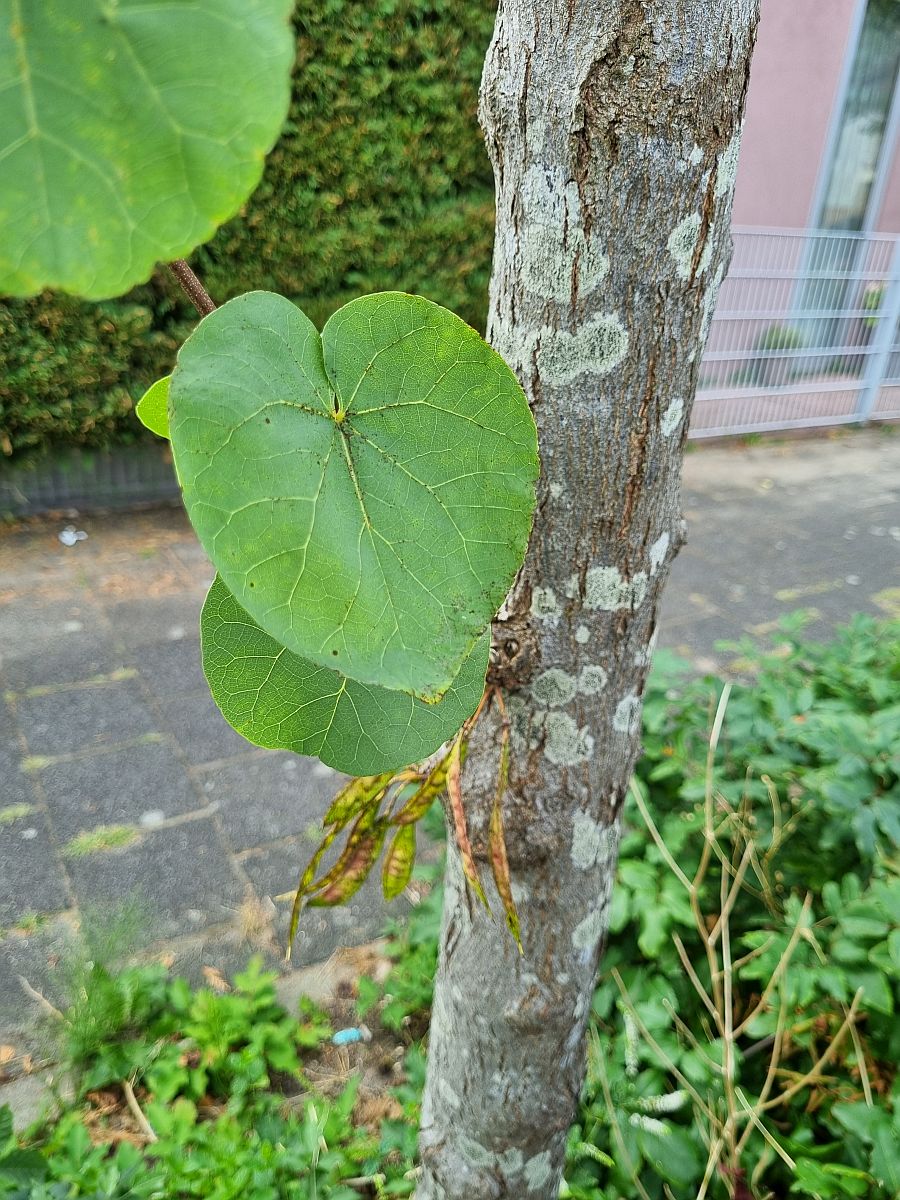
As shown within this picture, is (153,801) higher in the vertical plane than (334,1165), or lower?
lower

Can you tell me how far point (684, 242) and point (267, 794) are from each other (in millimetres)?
2151

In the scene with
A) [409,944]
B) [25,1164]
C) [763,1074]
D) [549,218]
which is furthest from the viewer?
[409,944]

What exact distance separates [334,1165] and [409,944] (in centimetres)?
55

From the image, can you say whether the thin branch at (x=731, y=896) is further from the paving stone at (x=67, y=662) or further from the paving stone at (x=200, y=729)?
the paving stone at (x=67, y=662)

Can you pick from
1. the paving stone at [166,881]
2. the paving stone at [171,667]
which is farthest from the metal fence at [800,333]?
the paving stone at [166,881]

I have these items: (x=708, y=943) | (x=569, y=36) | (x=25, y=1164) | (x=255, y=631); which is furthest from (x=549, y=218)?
(x=708, y=943)

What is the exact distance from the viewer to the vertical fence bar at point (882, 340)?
5816 millimetres

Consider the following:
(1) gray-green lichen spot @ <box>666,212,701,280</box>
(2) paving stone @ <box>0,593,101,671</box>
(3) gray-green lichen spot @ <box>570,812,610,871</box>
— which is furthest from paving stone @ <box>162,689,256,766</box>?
(1) gray-green lichen spot @ <box>666,212,701,280</box>

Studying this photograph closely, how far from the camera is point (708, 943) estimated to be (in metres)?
1.51

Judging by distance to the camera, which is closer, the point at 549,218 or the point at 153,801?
the point at 549,218

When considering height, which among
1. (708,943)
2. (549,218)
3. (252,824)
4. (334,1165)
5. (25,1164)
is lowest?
(252,824)

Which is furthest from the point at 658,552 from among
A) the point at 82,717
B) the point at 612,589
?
the point at 82,717

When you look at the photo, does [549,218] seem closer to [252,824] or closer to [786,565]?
[252,824]

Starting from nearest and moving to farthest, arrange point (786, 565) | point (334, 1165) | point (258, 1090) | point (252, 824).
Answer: point (334, 1165) → point (258, 1090) → point (252, 824) → point (786, 565)
